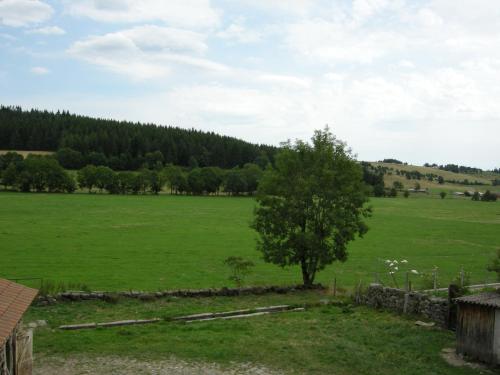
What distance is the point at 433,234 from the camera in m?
75.6

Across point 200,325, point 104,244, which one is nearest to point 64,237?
point 104,244

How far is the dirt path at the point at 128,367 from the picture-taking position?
53.8 ft

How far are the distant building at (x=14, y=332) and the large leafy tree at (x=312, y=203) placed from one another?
64.0 feet

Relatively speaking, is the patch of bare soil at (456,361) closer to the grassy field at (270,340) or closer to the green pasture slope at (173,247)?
the grassy field at (270,340)

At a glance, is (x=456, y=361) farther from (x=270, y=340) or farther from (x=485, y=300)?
(x=270, y=340)

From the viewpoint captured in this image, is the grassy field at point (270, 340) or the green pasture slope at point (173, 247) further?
the green pasture slope at point (173, 247)

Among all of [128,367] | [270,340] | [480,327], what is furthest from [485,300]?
[128,367]

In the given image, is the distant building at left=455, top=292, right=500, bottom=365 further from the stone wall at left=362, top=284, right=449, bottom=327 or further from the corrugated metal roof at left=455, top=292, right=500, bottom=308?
the stone wall at left=362, top=284, right=449, bottom=327

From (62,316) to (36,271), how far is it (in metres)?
18.5

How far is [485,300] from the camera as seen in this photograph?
61.0ft

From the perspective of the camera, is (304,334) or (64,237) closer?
(304,334)

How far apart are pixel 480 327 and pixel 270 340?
27.1ft

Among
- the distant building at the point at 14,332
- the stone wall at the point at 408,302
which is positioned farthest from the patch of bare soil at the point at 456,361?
the distant building at the point at 14,332

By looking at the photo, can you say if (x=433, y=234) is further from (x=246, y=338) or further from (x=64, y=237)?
(x=246, y=338)
